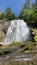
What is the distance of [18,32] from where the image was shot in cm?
2366

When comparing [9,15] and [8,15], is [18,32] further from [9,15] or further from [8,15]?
[8,15]

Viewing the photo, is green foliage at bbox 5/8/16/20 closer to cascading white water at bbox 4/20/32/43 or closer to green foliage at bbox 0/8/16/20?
green foliage at bbox 0/8/16/20

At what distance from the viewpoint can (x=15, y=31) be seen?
23.8 m

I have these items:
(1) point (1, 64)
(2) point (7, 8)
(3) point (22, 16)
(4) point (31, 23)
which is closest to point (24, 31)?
(4) point (31, 23)

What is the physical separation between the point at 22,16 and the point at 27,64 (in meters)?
20.9

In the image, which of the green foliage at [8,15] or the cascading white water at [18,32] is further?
the green foliage at [8,15]

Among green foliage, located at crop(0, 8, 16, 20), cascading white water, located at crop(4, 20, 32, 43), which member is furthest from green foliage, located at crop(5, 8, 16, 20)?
cascading white water, located at crop(4, 20, 32, 43)

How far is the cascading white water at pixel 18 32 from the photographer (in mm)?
22688

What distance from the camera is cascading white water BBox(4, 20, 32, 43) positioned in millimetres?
22688

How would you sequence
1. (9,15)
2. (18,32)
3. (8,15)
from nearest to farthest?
(18,32)
(9,15)
(8,15)

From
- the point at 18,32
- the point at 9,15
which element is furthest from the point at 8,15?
the point at 18,32

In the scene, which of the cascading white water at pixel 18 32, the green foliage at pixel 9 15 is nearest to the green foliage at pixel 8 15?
the green foliage at pixel 9 15

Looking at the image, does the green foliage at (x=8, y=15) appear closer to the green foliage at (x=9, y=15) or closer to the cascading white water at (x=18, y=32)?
the green foliage at (x=9, y=15)

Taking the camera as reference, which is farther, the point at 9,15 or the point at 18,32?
the point at 9,15
